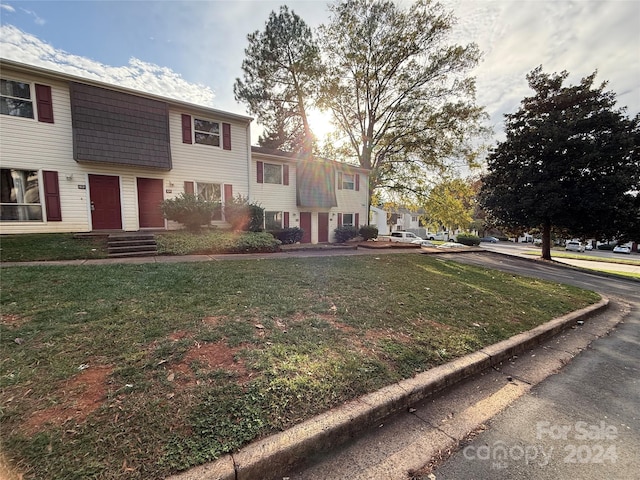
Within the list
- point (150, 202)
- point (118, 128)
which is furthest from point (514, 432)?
point (118, 128)

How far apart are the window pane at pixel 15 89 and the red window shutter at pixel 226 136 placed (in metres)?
6.16

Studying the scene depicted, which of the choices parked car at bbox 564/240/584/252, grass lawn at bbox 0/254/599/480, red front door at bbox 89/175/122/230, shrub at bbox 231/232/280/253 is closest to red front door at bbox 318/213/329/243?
shrub at bbox 231/232/280/253

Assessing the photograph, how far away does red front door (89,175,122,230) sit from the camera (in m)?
9.68

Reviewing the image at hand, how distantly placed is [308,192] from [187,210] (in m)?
7.26

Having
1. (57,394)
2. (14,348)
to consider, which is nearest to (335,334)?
(57,394)

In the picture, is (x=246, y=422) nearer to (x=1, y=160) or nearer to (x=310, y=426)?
(x=310, y=426)

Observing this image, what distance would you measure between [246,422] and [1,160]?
12.2 metres

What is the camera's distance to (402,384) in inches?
92.1

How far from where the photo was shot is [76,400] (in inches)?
73.2

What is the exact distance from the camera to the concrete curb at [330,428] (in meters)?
1.49

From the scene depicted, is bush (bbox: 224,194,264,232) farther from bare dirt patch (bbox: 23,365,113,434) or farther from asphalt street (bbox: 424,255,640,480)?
asphalt street (bbox: 424,255,640,480)

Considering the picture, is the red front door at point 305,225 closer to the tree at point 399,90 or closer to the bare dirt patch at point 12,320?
the tree at point 399,90

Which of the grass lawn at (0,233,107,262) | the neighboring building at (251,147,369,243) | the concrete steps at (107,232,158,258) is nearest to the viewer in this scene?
the grass lawn at (0,233,107,262)

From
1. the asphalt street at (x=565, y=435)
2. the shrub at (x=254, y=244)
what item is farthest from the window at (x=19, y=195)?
the asphalt street at (x=565, y=435)
